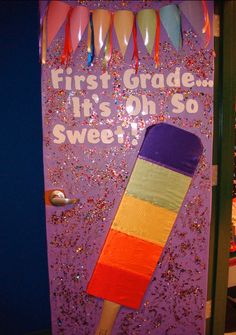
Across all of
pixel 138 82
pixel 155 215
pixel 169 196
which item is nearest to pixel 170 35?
pixel 138 82

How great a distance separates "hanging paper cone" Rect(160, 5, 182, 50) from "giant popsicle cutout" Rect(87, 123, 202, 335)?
429mm

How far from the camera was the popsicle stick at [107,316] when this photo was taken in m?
1.44

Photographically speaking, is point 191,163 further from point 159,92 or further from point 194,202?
point 159,92

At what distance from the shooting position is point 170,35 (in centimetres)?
130

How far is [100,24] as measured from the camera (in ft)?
4.09

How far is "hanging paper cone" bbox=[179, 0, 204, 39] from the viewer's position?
128 centimetres

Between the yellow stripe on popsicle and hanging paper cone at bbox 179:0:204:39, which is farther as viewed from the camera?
the yellow stripe on popsicle

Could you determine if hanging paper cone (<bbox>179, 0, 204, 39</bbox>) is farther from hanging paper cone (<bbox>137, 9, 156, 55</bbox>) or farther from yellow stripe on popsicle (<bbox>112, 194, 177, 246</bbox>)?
yellow stripe on popsicle (<bbox>112, 194, 177, 246</bbox>)

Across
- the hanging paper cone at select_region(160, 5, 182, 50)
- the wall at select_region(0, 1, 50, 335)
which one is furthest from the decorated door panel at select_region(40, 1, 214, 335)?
the wall at select_region(0, 1, 50, 335)

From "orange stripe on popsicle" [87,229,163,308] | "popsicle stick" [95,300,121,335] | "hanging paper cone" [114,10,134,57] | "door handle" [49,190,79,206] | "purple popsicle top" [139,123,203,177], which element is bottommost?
"popsicle stick" [95,300,121,335]

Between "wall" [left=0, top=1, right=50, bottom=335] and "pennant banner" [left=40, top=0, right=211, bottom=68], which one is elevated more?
"pennant banner" [left=40, top=0, right=211, bottom=68]

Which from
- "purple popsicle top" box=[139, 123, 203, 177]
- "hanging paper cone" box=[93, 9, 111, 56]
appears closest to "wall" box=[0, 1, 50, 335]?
"hanging paper cone" box=[93, 9, 111, 56]

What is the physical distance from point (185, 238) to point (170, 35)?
3.51 feet

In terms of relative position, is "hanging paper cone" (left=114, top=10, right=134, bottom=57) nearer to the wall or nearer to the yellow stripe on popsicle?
the wall
